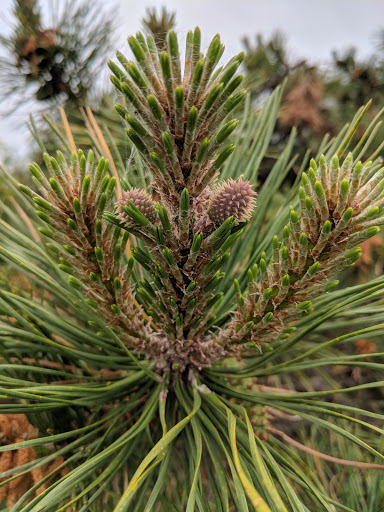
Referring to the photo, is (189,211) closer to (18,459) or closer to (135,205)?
(135,205)

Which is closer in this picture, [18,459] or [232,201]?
[232,201]

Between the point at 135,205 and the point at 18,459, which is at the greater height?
the point at 135,205

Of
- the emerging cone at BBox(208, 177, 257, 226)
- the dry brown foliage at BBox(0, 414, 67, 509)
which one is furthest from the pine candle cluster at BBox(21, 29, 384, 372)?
the dry brown foliage at BBox(0, 414, 67, 509)

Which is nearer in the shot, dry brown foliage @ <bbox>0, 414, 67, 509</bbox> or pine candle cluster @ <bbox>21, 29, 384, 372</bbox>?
pine candle cluster @ <bbox>21, 29, 384, 372</bbox>

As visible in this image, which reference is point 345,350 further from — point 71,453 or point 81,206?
point 81,206

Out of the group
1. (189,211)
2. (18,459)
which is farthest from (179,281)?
(18,459)

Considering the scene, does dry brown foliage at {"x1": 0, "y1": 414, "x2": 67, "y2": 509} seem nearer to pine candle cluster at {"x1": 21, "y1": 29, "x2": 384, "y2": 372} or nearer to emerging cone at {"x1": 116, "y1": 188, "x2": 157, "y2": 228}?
pine candle cluster at {"x1": 21, "y1": 29, "x2": 384, "y2": 372}

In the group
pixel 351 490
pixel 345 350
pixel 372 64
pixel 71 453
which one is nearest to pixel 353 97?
pixel 372 64
